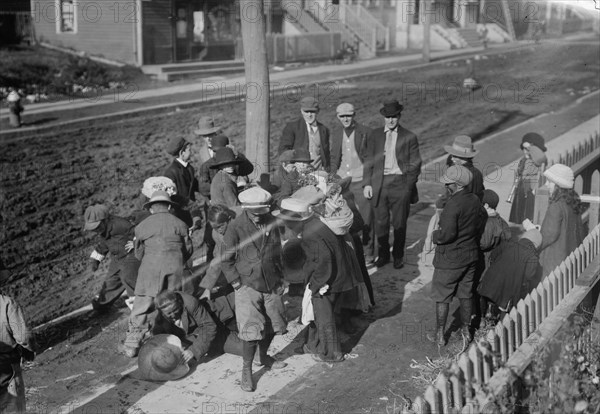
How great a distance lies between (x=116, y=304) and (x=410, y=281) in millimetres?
3277

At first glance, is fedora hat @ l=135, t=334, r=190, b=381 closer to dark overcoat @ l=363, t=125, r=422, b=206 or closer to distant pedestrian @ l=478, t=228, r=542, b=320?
distant pedestrian @ l=478, t=228, r=542, b=320

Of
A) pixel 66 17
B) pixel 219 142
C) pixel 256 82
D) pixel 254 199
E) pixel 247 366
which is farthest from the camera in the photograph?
pixel 66 17

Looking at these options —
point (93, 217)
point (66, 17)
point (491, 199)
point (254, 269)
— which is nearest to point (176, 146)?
point (93, 217)

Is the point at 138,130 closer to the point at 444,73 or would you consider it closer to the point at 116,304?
the point at 116,304

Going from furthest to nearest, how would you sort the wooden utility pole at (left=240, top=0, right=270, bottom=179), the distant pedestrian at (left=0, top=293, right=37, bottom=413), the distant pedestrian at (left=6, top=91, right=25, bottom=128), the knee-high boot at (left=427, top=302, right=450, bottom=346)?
the distant pedestrian at (left=6, top=91, right=25, bottom=128), the wooden utility pole at (left=240, top=0, right=270, bottom=179), the knee-high boot at (left=427, top=302, right=450, bottom=346), the distant pedestrian at (left=0, top=293, right=37, bottom=413)

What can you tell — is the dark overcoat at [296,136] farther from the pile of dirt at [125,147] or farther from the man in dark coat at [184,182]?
the pile of dirt at [125,147]

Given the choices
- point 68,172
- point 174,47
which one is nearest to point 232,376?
point 68,172

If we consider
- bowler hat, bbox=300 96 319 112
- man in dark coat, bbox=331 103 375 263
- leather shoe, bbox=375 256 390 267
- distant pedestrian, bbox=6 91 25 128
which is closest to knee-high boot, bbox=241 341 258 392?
man in dark coat, bbox=331 103 375 263

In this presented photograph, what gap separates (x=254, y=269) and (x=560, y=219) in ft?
9.74

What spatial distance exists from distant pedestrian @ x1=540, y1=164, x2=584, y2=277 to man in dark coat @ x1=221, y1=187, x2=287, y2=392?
2581 mm

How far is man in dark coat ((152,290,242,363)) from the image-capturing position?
23.3ft

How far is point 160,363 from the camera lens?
6.83 metres

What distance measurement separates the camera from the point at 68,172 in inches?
593

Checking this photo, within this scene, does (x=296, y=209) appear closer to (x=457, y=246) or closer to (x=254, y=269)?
(x=254, y=269)
